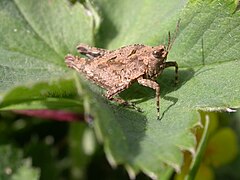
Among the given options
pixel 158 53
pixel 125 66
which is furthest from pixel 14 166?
pixel 158 53

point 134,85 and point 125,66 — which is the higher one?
point 125,66

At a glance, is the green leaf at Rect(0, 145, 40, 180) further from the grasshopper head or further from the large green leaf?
the grasshopper head

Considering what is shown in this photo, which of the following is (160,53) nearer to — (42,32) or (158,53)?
(158,53)

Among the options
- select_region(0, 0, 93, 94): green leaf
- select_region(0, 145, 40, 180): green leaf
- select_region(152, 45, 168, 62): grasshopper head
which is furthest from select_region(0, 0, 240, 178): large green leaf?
select_region(0, 145, 40, 180): green leaf

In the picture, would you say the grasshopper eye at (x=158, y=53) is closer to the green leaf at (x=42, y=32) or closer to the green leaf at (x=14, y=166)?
the green leaf at (x=42, y=32)

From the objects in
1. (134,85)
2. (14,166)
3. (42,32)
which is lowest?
(14,166)

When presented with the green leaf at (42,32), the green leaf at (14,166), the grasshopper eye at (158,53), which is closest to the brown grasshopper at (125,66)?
the grasshopper eye at (158,53)
